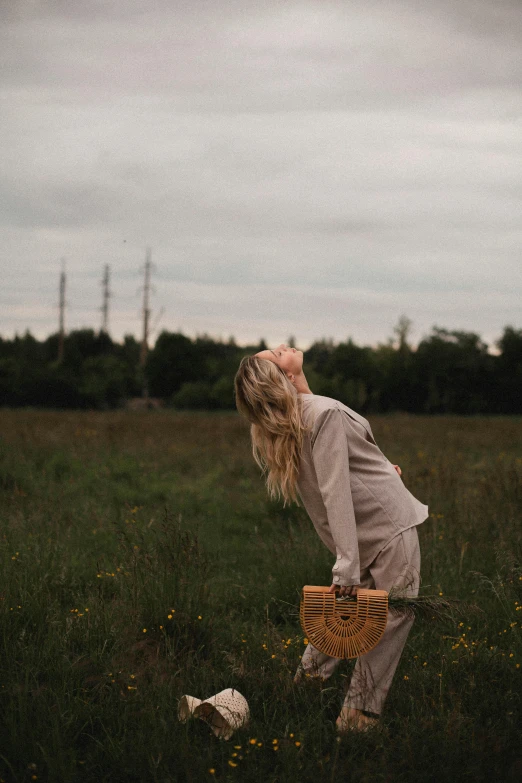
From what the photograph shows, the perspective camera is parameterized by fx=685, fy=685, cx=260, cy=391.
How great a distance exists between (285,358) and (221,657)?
1703 millimetres

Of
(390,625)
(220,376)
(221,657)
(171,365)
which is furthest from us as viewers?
(220,376)

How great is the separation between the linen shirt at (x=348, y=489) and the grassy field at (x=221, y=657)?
70 cm

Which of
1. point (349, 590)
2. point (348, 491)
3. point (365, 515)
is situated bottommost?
point (349, 590)

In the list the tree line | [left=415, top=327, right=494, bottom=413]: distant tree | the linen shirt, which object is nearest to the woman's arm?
the linen shirt

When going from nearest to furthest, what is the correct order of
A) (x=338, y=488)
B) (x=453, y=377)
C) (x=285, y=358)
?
1. (x=338, y=488)
2. (x=285, y=358)
3. (x=453, y=377)

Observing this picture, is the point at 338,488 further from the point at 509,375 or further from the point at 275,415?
the point at 509,375

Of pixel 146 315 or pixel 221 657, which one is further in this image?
pixel 146 315

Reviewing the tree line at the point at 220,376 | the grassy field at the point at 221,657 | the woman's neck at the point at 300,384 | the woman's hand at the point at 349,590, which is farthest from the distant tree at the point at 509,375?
the woman's hand at the point at 349,590

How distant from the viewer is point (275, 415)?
3.21 meters

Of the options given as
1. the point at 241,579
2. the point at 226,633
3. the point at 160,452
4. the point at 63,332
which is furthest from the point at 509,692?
the point at 63,332

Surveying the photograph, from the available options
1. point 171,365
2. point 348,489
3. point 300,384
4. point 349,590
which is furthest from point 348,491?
point 171,365

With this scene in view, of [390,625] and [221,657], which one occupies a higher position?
[390,625]

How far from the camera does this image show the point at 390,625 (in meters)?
3.16

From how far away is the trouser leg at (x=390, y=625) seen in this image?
10.3 ft
